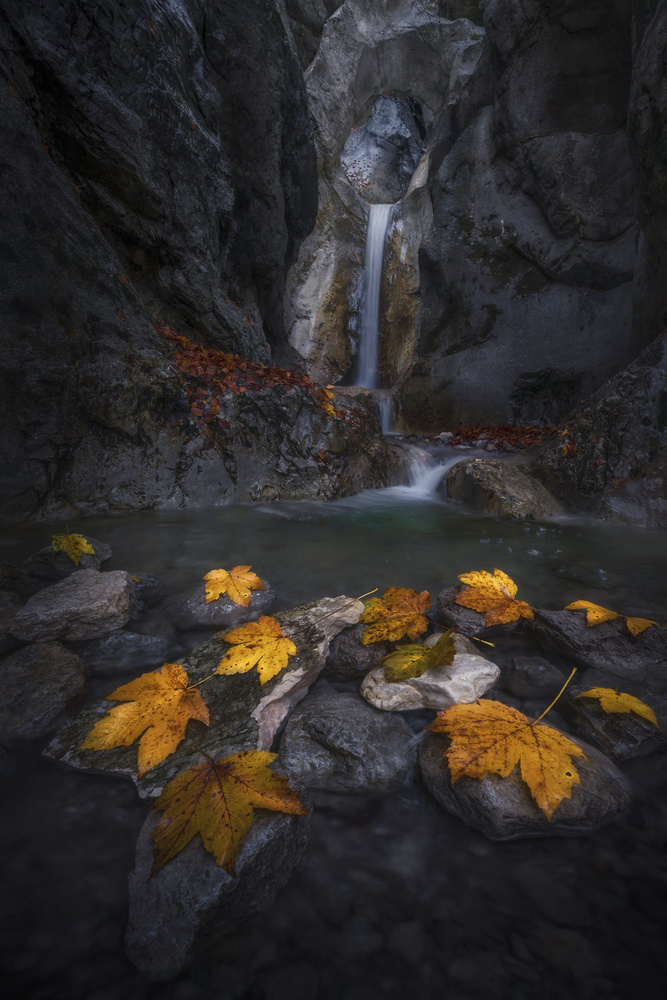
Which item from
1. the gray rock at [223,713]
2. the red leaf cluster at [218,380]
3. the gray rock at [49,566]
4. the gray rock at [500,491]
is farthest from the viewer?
the red leaf cluster at [218,380]

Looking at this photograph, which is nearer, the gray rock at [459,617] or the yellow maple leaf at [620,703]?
the yellow maple leaf at [620,703]

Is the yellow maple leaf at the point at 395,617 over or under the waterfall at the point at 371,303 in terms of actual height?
under

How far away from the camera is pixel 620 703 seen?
142 cm

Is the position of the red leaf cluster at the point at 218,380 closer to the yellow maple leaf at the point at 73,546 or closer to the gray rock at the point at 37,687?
the yellow maple leaf at the point at 73,546

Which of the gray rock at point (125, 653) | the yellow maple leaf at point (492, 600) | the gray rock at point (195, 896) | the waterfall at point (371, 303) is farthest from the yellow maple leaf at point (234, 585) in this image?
the waterfall at point (371, 303)

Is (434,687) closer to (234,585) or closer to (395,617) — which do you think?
(395,617)

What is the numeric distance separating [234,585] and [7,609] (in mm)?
1154

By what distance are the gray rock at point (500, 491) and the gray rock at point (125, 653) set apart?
405 centimetres

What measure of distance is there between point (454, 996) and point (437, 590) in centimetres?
202

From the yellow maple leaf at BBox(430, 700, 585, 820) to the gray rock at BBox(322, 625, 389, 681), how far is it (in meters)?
0.53

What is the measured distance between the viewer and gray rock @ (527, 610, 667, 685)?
5.64 ft

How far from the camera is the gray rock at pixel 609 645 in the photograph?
1718 mm

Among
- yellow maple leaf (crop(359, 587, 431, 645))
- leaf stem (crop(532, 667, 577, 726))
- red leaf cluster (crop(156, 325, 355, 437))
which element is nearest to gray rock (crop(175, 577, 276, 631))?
yellow maple leaf (crop(359, 587, 431, 645))

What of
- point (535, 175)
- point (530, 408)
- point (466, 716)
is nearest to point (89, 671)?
point (466, 716)
